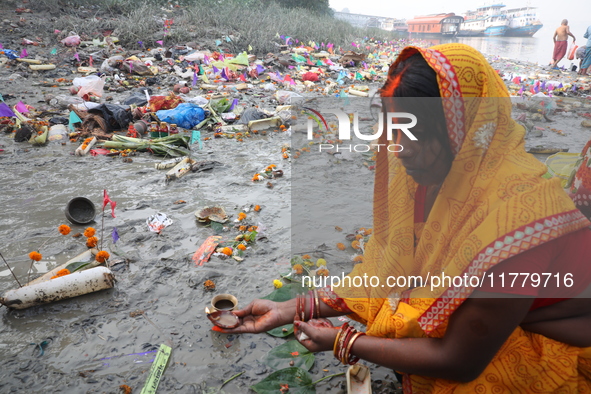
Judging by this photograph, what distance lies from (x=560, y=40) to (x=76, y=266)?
17.7 m

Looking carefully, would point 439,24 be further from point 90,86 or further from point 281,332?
point 281,332

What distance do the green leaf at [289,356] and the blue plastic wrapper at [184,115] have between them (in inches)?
181

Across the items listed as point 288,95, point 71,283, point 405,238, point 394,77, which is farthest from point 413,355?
point 288,95

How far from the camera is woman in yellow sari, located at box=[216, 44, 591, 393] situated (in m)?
1.16

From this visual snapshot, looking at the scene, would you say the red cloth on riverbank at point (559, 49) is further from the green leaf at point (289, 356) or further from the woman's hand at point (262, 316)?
the woman's hand at point (262, 316)

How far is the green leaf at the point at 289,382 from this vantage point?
75.2 inches

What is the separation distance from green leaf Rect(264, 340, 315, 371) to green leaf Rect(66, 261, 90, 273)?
1.51 meters

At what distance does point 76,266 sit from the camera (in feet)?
9.04

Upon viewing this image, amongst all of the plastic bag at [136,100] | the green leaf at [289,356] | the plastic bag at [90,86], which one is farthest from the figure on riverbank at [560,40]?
the green leaf at [289,356]

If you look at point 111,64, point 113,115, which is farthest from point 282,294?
point 111,64

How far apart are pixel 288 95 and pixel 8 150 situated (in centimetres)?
459

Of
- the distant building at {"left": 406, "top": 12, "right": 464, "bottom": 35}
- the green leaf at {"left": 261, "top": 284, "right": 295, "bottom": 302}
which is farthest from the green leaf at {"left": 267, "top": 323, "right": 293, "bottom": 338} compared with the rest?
the distant building at {"left": 406, "top": 12, "right": 464, "bottom": 35}

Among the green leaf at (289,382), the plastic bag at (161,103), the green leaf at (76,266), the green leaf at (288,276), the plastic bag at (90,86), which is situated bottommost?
the green leaf at (289,382)

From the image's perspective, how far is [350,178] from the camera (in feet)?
15.0
